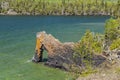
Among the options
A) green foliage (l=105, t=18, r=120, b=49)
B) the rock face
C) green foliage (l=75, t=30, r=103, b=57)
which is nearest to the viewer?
green foliage (l=75, t=30, r=103, b=57)

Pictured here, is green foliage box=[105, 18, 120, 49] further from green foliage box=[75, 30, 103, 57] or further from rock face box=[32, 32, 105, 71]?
rock face box=[32, 32, 105, 71]

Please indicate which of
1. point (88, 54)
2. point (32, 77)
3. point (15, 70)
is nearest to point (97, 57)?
point (88, 54)

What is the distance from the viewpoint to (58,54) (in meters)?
62.4

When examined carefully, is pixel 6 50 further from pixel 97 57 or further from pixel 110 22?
pixel 97 57

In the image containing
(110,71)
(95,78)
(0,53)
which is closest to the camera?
(95,78)

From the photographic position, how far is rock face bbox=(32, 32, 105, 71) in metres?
59.2

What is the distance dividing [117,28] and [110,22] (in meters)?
3.21

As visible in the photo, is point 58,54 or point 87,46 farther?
point 58,54

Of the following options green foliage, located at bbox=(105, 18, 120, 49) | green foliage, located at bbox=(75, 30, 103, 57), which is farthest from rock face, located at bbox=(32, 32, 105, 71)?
green foliage, located at bbox=(105, 18, 120, 49)

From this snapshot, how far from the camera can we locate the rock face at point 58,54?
59.2 metres

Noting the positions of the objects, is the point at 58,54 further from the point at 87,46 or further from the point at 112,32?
the point at 112,32

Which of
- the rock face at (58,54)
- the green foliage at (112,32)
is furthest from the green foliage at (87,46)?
the green foliage at (112,32)

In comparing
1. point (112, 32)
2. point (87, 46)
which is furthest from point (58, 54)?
point (112, 32)

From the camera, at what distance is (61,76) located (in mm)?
55125
